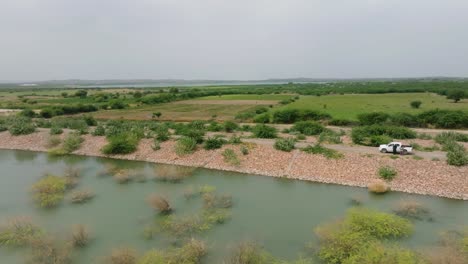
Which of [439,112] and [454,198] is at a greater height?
[439,112]

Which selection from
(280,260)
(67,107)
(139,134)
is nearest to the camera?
(280,260)

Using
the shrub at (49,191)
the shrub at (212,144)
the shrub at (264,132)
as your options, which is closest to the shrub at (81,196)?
the shrub at (49,191)

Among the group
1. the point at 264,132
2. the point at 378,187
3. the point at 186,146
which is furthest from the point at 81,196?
the point at 264,132

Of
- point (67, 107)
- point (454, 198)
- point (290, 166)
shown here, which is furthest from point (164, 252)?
point (67, 107)

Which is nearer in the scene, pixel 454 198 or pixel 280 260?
pixel 280 260

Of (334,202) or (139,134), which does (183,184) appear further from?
(139,134)

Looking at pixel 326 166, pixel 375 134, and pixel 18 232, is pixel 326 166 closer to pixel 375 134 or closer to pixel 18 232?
pixel 375 134

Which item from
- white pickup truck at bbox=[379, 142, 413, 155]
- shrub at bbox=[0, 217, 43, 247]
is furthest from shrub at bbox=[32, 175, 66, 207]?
A: white pickup truck at bbox=[379, 142, 413, 155]
